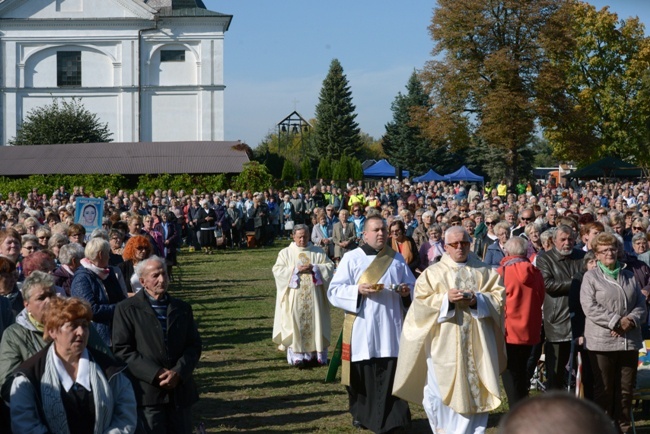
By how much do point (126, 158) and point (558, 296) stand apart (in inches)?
1463

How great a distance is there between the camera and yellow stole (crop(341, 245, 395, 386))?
8947mm

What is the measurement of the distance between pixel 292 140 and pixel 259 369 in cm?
7541

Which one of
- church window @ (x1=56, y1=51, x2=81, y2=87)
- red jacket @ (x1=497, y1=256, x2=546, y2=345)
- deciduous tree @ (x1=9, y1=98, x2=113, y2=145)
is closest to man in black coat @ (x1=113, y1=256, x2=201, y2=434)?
red jacket @ (x1=497, y1=256, x2=546, y2=345)

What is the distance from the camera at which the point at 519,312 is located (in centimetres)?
915

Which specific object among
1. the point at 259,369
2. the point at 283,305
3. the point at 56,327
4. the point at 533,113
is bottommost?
the point at 259,369

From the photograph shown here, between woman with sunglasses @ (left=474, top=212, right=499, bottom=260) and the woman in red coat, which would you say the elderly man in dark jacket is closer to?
the woman in red coat

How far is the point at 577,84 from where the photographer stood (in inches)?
2554

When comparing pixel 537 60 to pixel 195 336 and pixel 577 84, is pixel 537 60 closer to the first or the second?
pixel 577 84

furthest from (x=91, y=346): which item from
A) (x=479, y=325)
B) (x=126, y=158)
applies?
(x=126, y=158)

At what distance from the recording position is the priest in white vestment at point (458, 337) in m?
8.04

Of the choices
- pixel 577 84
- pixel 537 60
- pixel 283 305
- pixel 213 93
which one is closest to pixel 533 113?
pixel 537 60

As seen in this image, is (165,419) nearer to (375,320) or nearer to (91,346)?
(91,346)

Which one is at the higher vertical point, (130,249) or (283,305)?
(130,249)

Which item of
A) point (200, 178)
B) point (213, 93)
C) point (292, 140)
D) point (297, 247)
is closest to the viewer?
point (297, 247)
